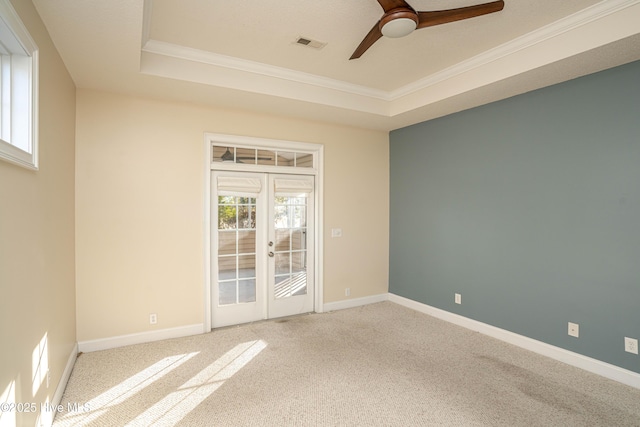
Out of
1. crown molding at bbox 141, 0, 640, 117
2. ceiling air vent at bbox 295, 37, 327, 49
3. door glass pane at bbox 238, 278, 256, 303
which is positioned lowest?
door glass pane at bbox 238, 278, 256, 303

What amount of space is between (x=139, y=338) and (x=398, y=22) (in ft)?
12.7

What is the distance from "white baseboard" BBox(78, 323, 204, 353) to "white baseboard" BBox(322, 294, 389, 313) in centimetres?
176

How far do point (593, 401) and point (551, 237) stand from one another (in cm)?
144

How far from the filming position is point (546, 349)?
3250mm

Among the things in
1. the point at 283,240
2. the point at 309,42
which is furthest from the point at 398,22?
the point at 283,240

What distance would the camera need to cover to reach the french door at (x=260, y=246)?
402 cm

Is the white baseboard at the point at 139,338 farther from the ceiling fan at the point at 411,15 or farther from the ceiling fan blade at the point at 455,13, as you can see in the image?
the ceiling fan blade at the point at 455,13

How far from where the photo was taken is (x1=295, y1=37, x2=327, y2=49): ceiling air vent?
2.89 m

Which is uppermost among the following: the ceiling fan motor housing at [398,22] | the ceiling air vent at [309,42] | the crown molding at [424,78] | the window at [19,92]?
the ceiling air vent at [309,42]

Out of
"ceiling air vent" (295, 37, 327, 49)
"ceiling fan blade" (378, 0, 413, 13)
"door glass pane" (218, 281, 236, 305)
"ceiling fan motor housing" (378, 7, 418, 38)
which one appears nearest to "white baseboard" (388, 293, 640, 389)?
"door glass pane" (218, 281, 236, 305)

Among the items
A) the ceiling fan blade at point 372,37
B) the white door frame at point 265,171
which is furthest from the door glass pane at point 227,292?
the ceiling fan blade at point 372,37

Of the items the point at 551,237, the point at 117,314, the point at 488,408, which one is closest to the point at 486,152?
the point at 551,237

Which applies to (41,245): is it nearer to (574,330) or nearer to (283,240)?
(283,240)

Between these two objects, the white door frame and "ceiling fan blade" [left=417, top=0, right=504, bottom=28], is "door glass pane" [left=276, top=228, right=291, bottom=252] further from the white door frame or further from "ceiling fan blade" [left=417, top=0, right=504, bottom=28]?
"ceiling fan blade" [left=417, top=0, right=504, bottom=28]
